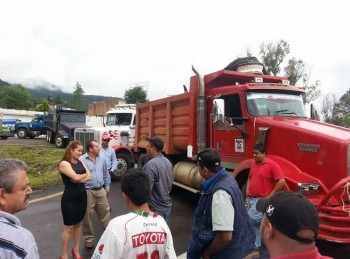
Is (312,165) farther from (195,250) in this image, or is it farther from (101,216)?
(101,216)

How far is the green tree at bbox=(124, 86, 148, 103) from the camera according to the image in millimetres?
40834

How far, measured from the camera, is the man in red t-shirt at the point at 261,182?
4420 millimetres

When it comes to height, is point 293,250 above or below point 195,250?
above

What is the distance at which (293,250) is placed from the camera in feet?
4.51

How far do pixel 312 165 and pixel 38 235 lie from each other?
465 cm

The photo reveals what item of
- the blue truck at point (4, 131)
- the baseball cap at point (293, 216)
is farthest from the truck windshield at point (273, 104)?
the blue truck at point (4, 131)

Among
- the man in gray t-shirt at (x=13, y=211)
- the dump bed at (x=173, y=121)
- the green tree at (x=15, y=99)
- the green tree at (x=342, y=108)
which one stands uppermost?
the green tree at (x=15, y=99)

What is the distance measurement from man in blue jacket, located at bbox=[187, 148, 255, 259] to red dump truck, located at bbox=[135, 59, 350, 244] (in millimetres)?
1654

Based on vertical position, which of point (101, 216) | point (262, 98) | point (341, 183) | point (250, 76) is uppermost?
point (250, 76)

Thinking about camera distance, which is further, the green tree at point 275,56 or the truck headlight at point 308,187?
the green tree at point 275,56

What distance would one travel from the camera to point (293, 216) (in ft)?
4.52

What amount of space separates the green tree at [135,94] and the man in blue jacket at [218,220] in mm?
37940

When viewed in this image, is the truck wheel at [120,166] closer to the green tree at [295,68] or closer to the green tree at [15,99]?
the green tree at [295,68]

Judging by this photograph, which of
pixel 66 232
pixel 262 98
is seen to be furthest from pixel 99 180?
pixel 262 98
